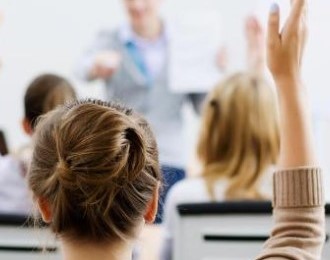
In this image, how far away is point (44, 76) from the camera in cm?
218

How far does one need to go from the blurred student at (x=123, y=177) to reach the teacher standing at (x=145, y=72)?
2535 millimetres

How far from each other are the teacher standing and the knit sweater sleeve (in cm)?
257

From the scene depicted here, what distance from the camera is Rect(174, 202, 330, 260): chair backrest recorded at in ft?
5.56

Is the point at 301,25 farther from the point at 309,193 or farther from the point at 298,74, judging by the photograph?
the point at 309,193

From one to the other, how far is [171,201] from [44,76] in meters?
0.57

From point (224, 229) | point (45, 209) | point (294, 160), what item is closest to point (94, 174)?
point (45, 209)

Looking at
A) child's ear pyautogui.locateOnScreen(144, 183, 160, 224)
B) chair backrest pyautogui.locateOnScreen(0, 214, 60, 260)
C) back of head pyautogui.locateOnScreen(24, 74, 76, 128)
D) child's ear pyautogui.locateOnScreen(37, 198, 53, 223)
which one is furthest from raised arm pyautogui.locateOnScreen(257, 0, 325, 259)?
back of head pyautogui.locateOnScreen(24, 74, 76, 128)

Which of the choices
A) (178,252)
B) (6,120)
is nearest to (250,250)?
(178,252)

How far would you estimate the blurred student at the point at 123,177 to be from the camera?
926mm

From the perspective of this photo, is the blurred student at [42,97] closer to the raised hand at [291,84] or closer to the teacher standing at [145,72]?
the raised hand at [291,84]

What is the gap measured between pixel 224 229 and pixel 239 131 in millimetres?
471

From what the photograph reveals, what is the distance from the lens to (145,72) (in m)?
3.59

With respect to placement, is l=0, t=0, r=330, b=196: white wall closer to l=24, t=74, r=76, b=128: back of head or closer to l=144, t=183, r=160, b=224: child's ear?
l=24, t=74, r=76, b=128: back of head

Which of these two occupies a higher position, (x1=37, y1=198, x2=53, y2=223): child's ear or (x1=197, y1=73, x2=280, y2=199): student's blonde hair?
(x1=197, y1=73, x2=280, y2=199): student's blonde hair
